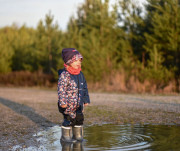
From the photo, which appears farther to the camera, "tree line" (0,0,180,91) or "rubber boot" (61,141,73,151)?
"tree line" (0,0,180,91)

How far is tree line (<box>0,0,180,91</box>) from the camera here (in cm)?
2064

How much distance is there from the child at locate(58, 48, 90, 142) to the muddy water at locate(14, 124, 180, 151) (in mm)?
293

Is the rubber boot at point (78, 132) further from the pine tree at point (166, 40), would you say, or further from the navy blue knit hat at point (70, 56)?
the pine tree at point (166, 40)

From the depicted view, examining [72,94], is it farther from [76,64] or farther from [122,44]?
[122,44]

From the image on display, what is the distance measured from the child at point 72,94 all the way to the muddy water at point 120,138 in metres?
0.29

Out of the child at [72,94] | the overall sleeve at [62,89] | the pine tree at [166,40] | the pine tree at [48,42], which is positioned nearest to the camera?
the overall sleeve at [62,89]

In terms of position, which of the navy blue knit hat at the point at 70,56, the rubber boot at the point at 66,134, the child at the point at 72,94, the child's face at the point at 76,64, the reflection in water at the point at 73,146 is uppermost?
the navy blue knit hat at the point at 70,56

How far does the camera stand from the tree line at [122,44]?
20.6 m

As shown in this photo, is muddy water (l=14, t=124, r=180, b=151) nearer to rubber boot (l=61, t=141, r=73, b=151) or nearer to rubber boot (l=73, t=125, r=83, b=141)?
rubber boot (l=61, t=141, r=73, b=151)

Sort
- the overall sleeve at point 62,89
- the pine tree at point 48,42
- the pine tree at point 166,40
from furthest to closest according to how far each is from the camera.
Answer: the pine tree at point 48,42 → the pine tree at point 166,40 → the overall sleeve at point 62,89

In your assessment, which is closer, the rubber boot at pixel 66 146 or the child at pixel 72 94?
the rubber boot at pixel 66 146

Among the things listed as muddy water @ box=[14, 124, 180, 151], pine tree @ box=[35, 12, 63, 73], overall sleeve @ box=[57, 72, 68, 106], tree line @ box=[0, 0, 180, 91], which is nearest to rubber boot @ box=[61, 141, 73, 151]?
muddy water @ box=[14, 124, 180, 151]

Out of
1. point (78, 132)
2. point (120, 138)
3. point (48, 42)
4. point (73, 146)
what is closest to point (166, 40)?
point (48, 42)

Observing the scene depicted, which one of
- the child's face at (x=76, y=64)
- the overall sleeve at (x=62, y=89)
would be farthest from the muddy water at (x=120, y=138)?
the child's face at (x=76, y=64)
